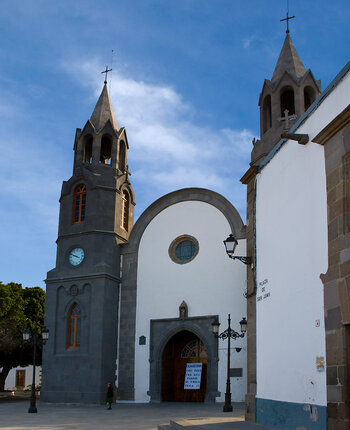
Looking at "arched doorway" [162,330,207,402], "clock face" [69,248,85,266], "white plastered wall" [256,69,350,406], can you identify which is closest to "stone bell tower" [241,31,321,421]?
"arched doorway" [162,330,207,402]

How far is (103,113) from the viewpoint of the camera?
29.2 m

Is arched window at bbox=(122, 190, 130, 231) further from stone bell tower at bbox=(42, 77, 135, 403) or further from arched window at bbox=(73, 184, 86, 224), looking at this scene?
arched window at bbox=(73, 184, 86, 224)

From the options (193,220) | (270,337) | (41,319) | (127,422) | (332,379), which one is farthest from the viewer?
(41,319)

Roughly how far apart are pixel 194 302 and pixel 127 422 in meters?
8.65

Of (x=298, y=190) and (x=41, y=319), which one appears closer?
(x=298, y=190)

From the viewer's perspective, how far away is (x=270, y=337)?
1218cm

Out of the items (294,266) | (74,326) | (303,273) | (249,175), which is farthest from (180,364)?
(303,273)

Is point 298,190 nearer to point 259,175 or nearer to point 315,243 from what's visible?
point 315,243

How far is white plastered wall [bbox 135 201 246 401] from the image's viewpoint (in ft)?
74.4

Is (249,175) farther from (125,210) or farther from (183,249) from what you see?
(125,210)

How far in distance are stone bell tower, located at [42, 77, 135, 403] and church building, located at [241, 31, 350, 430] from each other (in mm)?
12057

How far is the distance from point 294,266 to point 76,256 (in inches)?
665

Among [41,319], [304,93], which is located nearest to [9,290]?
[41,319]

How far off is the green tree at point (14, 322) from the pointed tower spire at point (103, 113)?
33.5ft
